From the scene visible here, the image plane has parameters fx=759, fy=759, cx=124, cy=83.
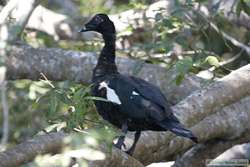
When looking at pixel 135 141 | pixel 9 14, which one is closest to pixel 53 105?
pixel 9 14

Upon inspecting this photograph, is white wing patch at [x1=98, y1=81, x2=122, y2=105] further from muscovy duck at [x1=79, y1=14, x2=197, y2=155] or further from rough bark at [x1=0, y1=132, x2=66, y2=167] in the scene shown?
rough bark at [x1=0, y1=132, x2=66, y2=167]

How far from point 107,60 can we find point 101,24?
28 cm

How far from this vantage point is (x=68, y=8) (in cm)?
874

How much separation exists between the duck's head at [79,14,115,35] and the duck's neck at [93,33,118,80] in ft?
0.11

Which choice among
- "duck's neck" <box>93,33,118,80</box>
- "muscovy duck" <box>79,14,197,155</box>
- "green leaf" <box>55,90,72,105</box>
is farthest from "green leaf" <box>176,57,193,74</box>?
"green leaf" <box>55,90,72,105</box>

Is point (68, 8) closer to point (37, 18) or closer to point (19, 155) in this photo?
point (37, 18)

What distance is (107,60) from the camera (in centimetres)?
499

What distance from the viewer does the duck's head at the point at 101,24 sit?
509 cm

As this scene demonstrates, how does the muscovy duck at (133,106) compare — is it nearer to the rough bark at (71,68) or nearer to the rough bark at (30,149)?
the rough bark at (30,149)

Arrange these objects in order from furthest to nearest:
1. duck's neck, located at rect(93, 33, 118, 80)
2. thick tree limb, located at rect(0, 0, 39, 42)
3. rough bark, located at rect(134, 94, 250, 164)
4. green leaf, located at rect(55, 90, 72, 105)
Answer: duck's neck, located at rect(93, 33, 118, 80) → rough bark, located at rect(134, 94, 250, 164) → green leaf, located at rect(55, 90, 72, 105) → thick tree limb, located at rect(0, 0, 39, 42)

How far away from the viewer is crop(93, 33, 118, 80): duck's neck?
16.0ft

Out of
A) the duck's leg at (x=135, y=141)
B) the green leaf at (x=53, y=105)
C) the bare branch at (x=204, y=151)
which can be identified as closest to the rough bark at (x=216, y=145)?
the bare branch at (x=204, y=151)

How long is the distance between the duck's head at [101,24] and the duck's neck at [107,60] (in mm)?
35

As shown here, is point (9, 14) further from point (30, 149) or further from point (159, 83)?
point (159, 83)
